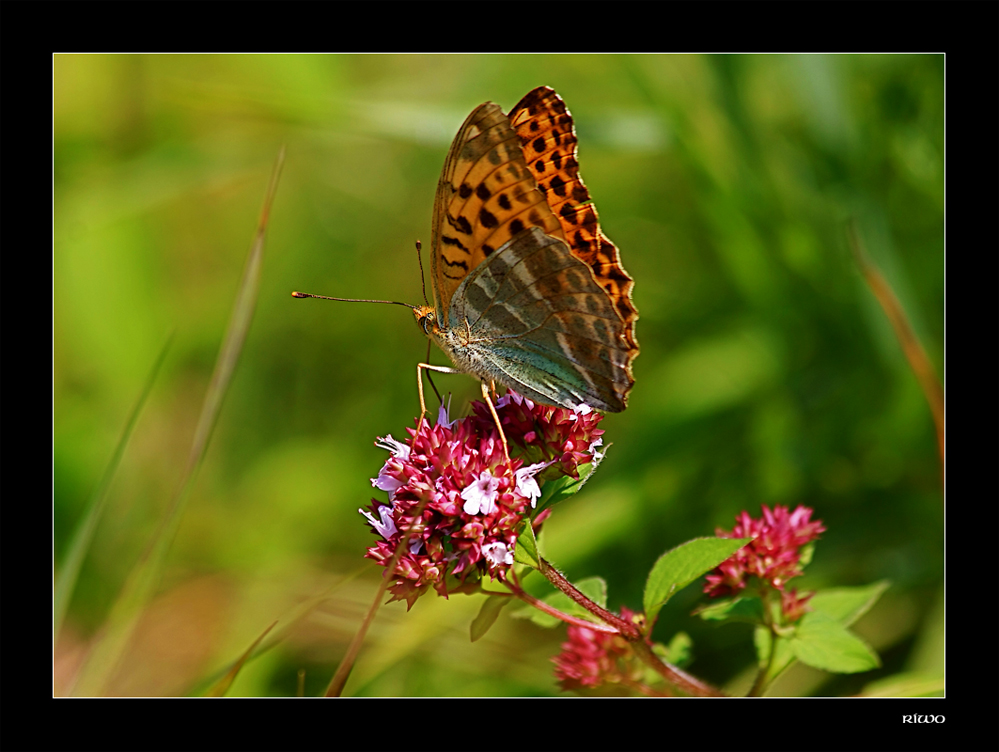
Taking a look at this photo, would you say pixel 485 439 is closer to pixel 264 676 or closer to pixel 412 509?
pixel 412 509

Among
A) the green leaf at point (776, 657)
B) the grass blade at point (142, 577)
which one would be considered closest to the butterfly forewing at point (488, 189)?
the grass blade at point (142, 577)

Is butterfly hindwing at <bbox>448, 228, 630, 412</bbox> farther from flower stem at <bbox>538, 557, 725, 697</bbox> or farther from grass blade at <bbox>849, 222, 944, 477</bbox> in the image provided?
grass blade at <bbox>849, 222, 944, 477</bbox>

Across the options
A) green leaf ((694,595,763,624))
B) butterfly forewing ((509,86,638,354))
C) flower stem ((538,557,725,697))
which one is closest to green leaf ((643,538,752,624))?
flower stem ((538,557,725,697))

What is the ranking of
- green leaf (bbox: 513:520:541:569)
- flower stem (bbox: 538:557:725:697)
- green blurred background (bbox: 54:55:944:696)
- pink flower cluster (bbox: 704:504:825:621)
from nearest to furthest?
green leaf (bbox: 513:520:541:569)
flower stem (bbox: 538:557:725:697)
pink flower cluster (bbox: 704:504:825:621)
green blurred background (bbox: 54:55:944:696)

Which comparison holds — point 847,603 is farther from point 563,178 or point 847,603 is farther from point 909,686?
point 563,178

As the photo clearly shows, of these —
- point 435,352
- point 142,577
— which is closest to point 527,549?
point 142,577
